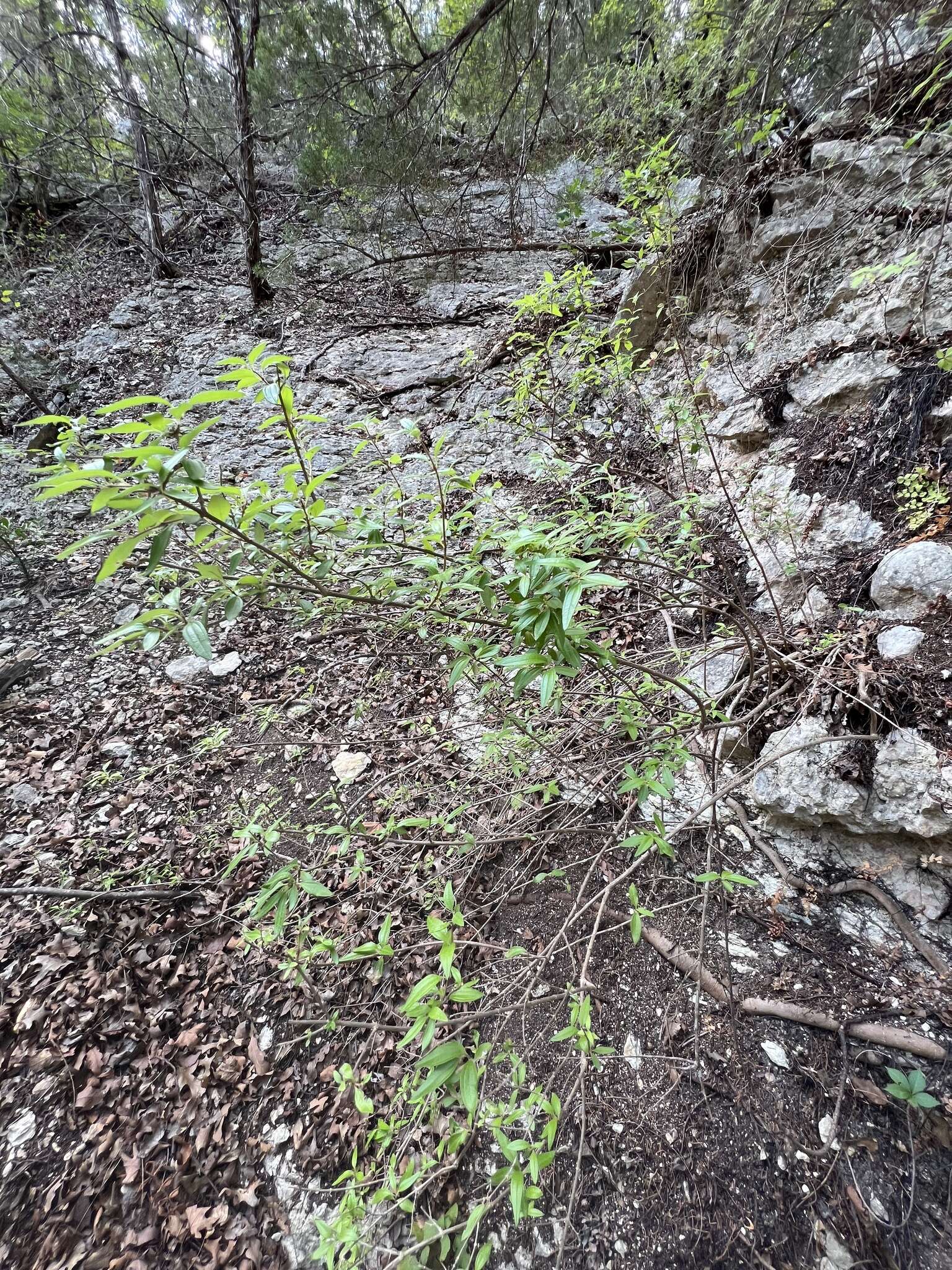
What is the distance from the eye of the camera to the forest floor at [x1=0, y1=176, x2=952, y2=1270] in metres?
1.35

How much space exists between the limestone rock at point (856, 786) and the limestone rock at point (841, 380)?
5.80ft

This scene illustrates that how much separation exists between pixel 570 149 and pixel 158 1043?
252 inches

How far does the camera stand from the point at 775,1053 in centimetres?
150

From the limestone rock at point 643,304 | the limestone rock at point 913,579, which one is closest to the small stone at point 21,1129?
the limestone rock at point 913,579

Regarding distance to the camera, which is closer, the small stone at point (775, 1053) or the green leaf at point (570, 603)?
the green leaf at point (570, 603)

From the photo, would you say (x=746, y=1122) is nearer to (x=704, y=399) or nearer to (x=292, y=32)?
(x=704, y=399)

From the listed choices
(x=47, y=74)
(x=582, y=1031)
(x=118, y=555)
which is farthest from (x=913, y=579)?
(x=47, y=74)

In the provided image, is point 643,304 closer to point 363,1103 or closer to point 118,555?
point 118,555

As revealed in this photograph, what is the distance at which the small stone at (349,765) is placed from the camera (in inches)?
101

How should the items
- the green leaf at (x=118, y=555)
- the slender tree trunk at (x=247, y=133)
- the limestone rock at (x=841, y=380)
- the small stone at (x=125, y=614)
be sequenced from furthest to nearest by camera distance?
the slender tree trunk at (x=247, y=133), the small stone at (x=125, y=614), the limestone rock at (x=841, y=380), the green leaf at (x=118, y=555)

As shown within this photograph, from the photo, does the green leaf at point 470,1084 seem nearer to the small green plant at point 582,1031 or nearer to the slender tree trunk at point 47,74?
the small green plant at point 582,1031

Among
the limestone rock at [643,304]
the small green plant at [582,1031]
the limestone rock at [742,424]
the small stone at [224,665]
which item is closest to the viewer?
the small green plant at [582,1031]

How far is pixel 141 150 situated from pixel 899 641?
8907mm

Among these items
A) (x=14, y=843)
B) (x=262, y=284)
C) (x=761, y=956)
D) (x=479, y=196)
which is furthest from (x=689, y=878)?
(x=262, y=284)
